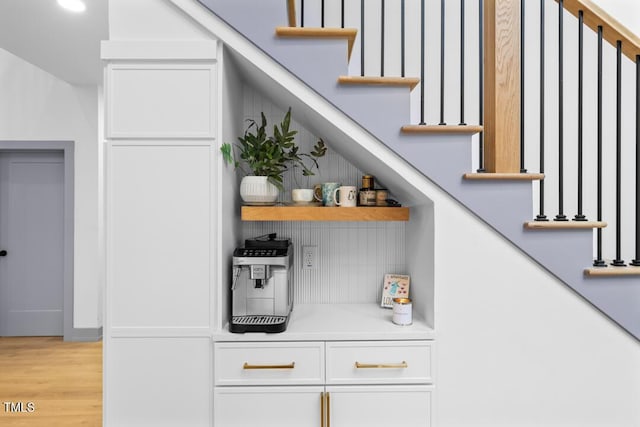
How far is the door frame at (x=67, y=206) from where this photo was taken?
11.5 ft

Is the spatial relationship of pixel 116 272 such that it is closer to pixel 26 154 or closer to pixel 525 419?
pixel 525 419

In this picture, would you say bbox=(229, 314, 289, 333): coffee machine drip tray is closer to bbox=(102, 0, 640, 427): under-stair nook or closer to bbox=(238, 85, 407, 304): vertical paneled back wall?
bbox=(102, 0, 640, 427): under-stair nook

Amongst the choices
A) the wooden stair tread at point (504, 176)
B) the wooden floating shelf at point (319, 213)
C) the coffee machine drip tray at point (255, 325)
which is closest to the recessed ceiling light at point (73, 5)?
the wooden floating shelf at point (319, 213)

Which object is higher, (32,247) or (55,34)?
(55,34)

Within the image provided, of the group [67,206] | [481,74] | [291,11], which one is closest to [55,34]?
[67,206]

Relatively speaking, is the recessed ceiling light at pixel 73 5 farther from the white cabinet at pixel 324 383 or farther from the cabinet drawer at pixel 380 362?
the cabinet drawer at pixel 380 362

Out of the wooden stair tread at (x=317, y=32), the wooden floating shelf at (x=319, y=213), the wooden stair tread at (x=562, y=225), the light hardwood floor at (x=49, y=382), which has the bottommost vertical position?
the light hardwood floor at (x=49, y=382)

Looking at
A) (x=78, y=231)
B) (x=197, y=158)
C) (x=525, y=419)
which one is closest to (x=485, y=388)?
(x=525, y=419)

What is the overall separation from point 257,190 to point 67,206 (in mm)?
2668

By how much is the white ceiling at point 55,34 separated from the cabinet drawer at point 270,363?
207 cm

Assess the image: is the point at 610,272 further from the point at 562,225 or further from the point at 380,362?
the point at 380,362

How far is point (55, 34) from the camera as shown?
2.56m

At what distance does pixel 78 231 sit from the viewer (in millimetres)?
3535

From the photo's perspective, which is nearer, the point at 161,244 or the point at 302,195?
the point at 161,244
